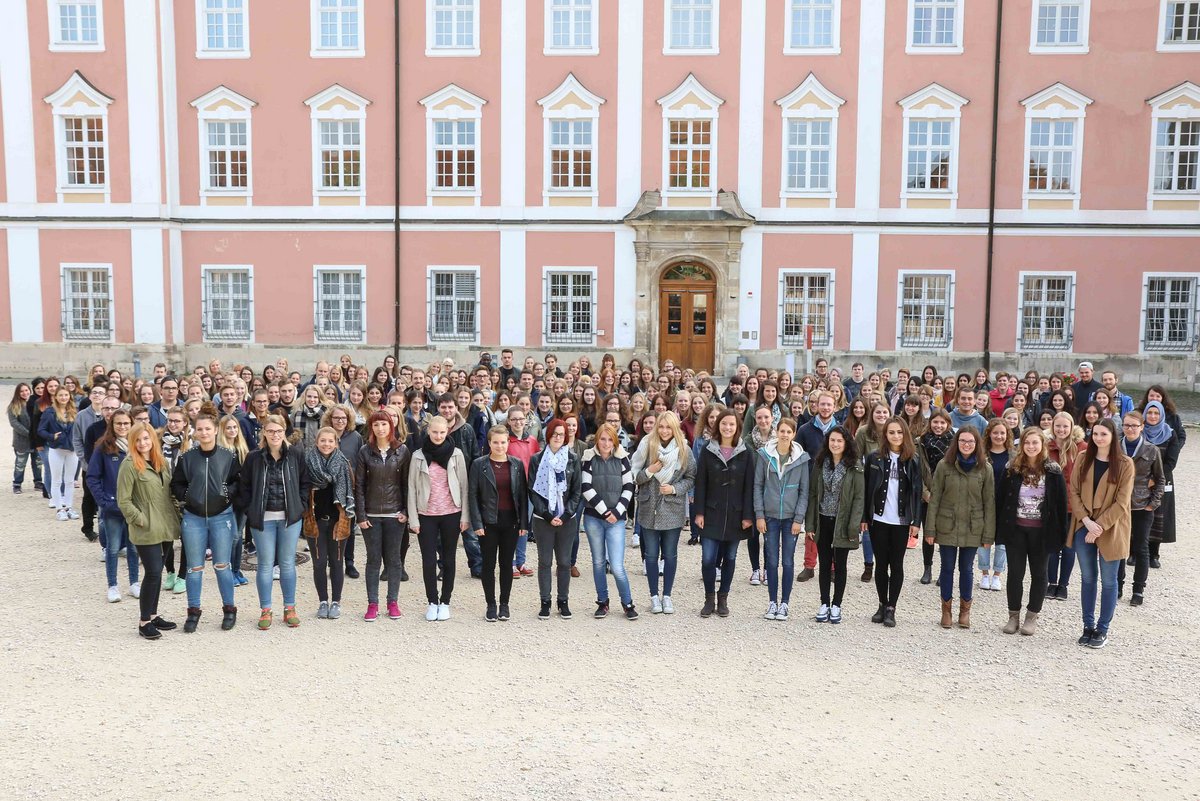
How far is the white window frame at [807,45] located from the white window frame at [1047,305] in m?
7.61

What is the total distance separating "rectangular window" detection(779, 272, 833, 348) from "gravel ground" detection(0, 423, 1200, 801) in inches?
695

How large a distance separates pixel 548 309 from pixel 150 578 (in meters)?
19.6

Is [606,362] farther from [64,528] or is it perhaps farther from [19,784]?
[19,784]

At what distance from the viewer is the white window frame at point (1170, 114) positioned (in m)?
25.6

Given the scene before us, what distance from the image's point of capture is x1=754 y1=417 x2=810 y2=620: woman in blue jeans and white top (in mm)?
8672

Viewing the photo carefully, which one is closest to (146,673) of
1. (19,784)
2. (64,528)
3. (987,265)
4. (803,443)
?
(19,784)

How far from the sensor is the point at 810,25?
26109mm

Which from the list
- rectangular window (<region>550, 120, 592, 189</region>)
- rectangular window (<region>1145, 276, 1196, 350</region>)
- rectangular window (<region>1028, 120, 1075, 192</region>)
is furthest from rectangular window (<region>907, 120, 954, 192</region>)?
rectangular window (<region>550, 120, 592, 189</region>)

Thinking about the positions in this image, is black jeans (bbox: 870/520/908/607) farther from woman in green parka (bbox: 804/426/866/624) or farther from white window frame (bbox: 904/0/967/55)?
white window frame (bbox: 904/0/967/55)

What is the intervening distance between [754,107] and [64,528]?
19826mm

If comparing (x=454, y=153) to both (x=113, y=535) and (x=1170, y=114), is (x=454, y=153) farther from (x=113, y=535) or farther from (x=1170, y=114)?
(x=113, y=535)

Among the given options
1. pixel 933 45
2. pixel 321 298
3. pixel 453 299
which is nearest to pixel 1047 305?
pixel 933 45

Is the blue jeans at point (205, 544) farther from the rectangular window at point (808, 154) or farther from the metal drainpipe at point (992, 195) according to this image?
the metal drainpipe at point (992, 195)

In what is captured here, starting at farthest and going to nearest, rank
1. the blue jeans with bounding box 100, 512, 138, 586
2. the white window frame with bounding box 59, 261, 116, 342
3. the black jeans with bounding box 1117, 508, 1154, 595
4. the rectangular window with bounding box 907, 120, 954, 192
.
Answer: the white window frame with bounding box 59, 261, 116, 342, the rectangular window with bounding box 907, 120, 954, 192, the black jeans with bounding box 1117, 508, 1154, 595, the blue jeans with bounding box 100, 512, 138, 586
